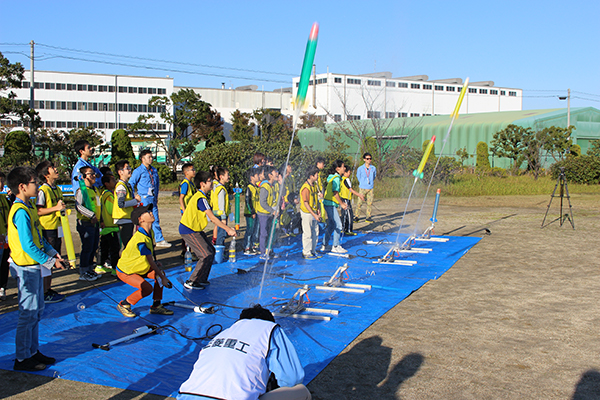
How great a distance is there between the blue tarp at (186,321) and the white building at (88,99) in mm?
44853

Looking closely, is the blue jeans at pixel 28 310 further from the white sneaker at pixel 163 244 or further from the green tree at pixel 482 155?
the green tree at pixel 482 155

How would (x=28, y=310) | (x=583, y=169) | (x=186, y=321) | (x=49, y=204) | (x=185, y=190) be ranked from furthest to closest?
(x=583, y=169) < (x=185, y=190) < (x=49, y=204) < (x=186, y=321) < (x=28, y=310)

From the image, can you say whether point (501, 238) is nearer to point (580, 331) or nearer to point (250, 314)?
point (580, 331)

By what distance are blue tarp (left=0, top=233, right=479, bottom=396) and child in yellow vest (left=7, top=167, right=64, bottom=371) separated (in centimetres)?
20

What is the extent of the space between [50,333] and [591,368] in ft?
16.9

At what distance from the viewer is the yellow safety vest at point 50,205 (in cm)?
656

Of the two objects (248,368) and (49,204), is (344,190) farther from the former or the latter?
Answer: (248,368)

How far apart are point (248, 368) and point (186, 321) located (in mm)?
3212

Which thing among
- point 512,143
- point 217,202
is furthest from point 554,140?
point 217,202

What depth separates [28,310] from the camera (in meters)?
4.18

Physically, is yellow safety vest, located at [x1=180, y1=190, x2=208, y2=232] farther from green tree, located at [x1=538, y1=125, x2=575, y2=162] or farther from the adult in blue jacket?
green tree, located at [x1=538, y1=125, x2=575, y2=162]

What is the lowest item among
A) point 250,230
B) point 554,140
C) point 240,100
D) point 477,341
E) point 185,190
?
point 477,341

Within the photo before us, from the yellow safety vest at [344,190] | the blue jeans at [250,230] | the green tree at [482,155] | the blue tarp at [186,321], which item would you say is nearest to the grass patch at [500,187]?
the green tree at [482,155]

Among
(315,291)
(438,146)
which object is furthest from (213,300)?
(438,146)
